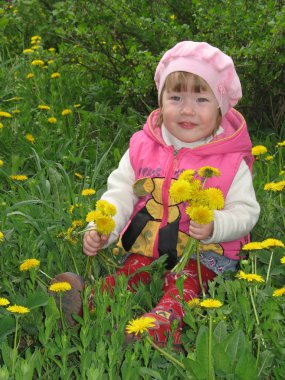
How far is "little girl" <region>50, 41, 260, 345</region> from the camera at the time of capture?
9.69 ft

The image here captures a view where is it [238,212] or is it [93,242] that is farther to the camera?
[238,212]

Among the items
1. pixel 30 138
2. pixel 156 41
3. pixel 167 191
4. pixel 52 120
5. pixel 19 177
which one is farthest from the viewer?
pixel 156 41

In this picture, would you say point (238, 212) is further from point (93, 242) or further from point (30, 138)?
point (30, 138)

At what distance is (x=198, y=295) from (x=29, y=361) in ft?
2.96

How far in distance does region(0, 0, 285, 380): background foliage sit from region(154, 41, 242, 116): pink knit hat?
53cm

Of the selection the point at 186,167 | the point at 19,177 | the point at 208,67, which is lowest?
the point at 19,177

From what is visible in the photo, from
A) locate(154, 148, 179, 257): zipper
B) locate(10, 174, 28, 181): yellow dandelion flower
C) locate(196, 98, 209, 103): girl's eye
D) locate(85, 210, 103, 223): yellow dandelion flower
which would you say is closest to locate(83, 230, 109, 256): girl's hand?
locate(85, 210, 103, 223): yellow dandelion flower

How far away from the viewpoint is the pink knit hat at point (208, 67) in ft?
9.67

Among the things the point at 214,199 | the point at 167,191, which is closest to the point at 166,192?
the point at 167,191

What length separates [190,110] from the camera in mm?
2945

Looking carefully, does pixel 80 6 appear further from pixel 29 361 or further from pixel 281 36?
pixel 29 361

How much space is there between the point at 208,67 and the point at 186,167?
37 cm

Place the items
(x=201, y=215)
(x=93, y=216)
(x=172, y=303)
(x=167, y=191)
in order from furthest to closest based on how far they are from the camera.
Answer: (x=167, y=191), (x=172, y=303), (x=93, y=216), (x=201, y=215)

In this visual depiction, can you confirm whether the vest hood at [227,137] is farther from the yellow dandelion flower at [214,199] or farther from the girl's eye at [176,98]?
the yellow dandelion flower at [214,199]
